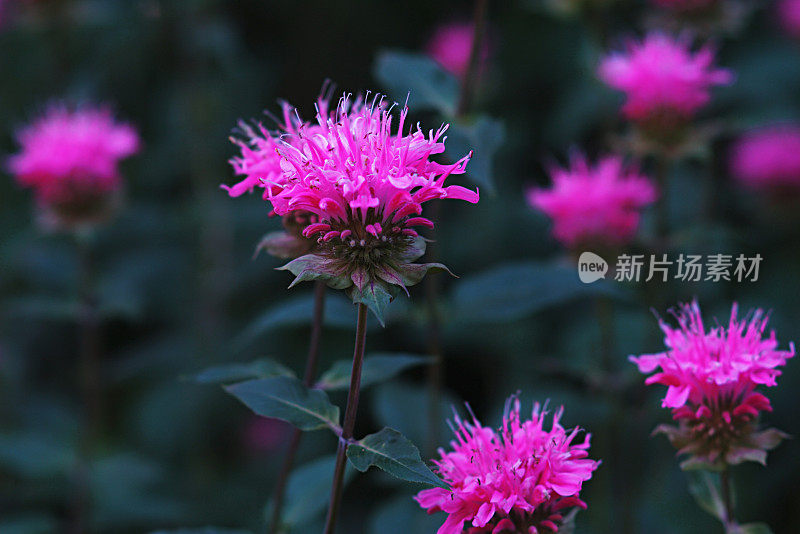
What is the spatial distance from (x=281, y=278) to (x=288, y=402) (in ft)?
4.50

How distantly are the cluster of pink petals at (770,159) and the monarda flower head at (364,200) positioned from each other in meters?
1.60

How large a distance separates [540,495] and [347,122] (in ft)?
1.31

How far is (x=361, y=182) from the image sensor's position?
72 cm

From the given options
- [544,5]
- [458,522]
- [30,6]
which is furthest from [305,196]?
[30,6]

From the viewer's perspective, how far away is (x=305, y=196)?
74cm

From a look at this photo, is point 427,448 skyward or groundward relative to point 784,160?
groundward

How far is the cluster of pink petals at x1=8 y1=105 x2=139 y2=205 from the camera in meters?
1.57

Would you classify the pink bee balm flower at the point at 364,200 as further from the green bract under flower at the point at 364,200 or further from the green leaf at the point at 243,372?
the green leaf at the point at 243,372

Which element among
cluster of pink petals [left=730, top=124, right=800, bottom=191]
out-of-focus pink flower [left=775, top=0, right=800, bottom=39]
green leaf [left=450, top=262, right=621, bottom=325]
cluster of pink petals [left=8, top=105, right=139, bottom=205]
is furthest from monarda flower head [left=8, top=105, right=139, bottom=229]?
out-of-focus pink flower [left=775, top=0, right=800, bottom=39]

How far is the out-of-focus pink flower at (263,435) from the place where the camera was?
2.12 m

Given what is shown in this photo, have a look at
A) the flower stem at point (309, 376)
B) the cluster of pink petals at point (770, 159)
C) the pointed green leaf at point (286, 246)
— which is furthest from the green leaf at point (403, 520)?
the cluster of pink petals at point (770, 159)

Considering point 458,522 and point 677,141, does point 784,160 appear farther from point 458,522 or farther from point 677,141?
point 458,522

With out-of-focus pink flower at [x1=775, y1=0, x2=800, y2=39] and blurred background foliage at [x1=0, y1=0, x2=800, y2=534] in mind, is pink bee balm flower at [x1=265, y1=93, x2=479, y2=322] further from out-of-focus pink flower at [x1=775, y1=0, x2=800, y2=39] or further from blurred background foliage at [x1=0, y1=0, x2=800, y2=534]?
out-of-focus pink flower at [x1=775, y1=0, x2=800, y2=39]

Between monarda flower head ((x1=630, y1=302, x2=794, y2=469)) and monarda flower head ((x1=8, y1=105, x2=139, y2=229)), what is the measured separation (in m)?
1.14
